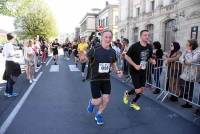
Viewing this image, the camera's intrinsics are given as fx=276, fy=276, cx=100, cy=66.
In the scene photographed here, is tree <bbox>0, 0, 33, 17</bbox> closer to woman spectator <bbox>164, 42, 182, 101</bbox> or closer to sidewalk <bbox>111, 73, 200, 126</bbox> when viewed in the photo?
sidewalk <bbox>111, 73, 200, 126</bbox>

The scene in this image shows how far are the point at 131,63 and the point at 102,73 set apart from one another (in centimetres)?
116

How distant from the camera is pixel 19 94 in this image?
27.9ft

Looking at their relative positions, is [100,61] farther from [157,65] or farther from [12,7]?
[12,7]

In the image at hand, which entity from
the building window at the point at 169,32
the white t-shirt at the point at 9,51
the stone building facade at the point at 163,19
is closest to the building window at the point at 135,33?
the stone building facade at the point at 163,19

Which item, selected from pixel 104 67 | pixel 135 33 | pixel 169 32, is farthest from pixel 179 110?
pixel 135 33

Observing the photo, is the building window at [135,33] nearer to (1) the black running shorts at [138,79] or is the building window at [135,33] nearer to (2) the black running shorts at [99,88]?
(1) the black running shorts at [138,79]

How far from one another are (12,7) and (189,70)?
64.2ft

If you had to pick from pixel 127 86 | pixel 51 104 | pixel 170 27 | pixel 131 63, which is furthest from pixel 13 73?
pixel 170 27

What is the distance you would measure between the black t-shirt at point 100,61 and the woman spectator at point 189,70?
2412 millimetres

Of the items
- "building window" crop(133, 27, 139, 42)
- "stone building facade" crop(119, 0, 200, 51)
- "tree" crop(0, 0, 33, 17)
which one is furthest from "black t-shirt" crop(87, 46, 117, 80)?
"building window" crop(133, 27, 139, 42)

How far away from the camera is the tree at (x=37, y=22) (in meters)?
52.2

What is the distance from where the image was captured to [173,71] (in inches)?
304

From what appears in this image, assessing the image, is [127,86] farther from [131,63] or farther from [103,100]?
[103,100]

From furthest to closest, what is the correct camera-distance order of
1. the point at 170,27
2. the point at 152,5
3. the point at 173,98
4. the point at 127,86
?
1. the point at 152,5
2. the point at 170,27
3. the point at 127,86
4. the point at 173,98
